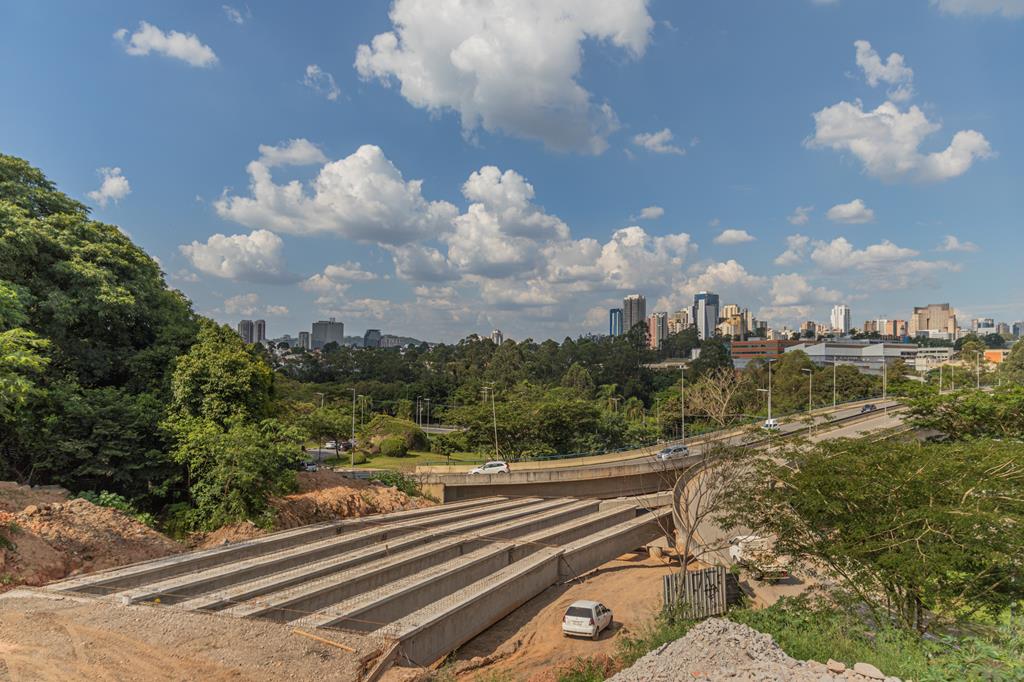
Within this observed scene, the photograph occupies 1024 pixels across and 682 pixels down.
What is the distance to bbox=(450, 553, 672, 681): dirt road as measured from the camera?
16547 millimetres

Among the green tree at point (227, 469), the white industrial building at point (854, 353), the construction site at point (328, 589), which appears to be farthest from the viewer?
the white industrial building at point (854, 353)

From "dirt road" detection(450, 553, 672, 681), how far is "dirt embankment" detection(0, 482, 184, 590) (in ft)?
35.6

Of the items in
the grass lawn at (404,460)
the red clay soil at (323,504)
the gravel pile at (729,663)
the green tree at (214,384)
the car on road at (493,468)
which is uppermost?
the green tree at (214,384)

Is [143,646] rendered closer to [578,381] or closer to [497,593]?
[497,593]

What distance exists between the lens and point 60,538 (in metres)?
16.8

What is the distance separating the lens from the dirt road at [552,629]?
1655 centimetres

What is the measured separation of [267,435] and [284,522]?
3701 millimetres

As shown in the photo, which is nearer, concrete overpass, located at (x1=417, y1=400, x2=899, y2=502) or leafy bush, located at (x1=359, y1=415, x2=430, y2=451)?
concrete overpass, located at (x1=417, y1=400, x2=899, y2=502)

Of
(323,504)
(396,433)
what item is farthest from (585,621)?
(396,433)

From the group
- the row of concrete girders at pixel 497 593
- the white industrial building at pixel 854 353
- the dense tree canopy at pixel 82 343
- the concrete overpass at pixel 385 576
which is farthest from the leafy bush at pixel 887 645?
the white industrial building at pixel 854 353

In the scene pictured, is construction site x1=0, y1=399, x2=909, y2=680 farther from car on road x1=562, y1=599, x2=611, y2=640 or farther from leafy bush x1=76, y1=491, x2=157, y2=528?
leafy bush x1=76, y1=491, x2=157, y2=528

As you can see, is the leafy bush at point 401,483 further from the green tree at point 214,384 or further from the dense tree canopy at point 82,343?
the dense tree canopy at point 82,343

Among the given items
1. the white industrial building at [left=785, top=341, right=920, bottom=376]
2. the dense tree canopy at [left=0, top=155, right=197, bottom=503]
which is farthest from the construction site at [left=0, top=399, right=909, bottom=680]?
the white industrial building at [left=785, top=341, right=920, bottom=376]

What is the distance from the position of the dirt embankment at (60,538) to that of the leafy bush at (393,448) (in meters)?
44.3
